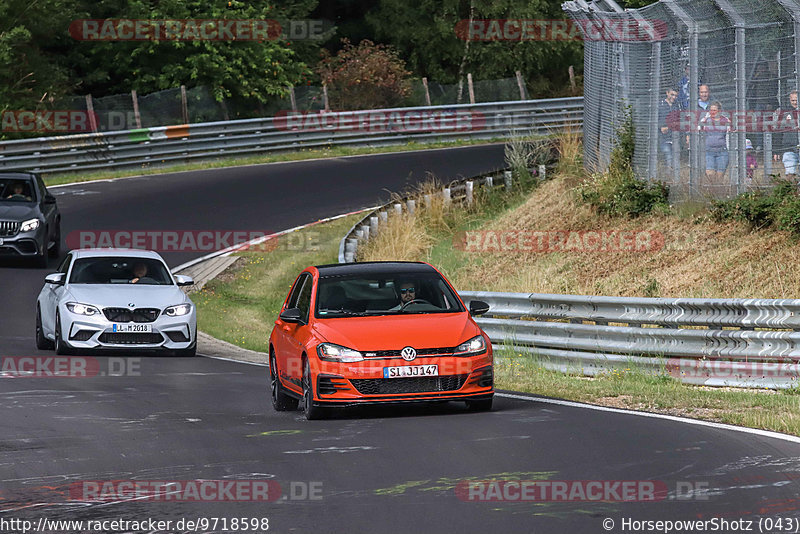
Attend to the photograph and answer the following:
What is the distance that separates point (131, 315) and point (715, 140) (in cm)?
811

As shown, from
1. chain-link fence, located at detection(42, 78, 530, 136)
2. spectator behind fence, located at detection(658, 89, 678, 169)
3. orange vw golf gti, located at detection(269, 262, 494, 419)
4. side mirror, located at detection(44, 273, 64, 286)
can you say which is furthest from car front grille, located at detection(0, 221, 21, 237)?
chain-link fence, located at detection(42, 78, 530, 136)

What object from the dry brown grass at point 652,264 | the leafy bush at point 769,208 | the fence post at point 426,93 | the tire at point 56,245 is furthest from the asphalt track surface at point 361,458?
the fence post at point 426,93

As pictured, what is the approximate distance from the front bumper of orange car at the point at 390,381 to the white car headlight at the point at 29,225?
15402 millimetres

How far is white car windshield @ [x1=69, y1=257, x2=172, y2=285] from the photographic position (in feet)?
65.3

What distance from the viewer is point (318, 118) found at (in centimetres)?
4375

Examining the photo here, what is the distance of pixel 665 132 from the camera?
21.5 metres

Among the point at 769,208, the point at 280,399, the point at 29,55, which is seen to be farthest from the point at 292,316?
the point at 29,55

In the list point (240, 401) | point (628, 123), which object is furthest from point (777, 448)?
point (628, 123)

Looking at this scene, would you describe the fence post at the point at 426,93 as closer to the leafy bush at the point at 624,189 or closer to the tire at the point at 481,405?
the leafy bush at the point at 624,189

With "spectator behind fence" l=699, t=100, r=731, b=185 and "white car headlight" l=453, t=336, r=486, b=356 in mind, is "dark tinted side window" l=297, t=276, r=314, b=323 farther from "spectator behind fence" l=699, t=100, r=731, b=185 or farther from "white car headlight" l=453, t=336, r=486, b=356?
"spectator behind fence" l=699, t=100, r=731, b=185

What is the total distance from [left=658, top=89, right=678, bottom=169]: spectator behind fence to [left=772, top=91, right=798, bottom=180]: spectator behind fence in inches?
101

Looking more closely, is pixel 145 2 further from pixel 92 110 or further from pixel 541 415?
pixel 541 415

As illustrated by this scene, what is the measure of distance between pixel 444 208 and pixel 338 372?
17265mm

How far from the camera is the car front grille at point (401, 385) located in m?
12.5
